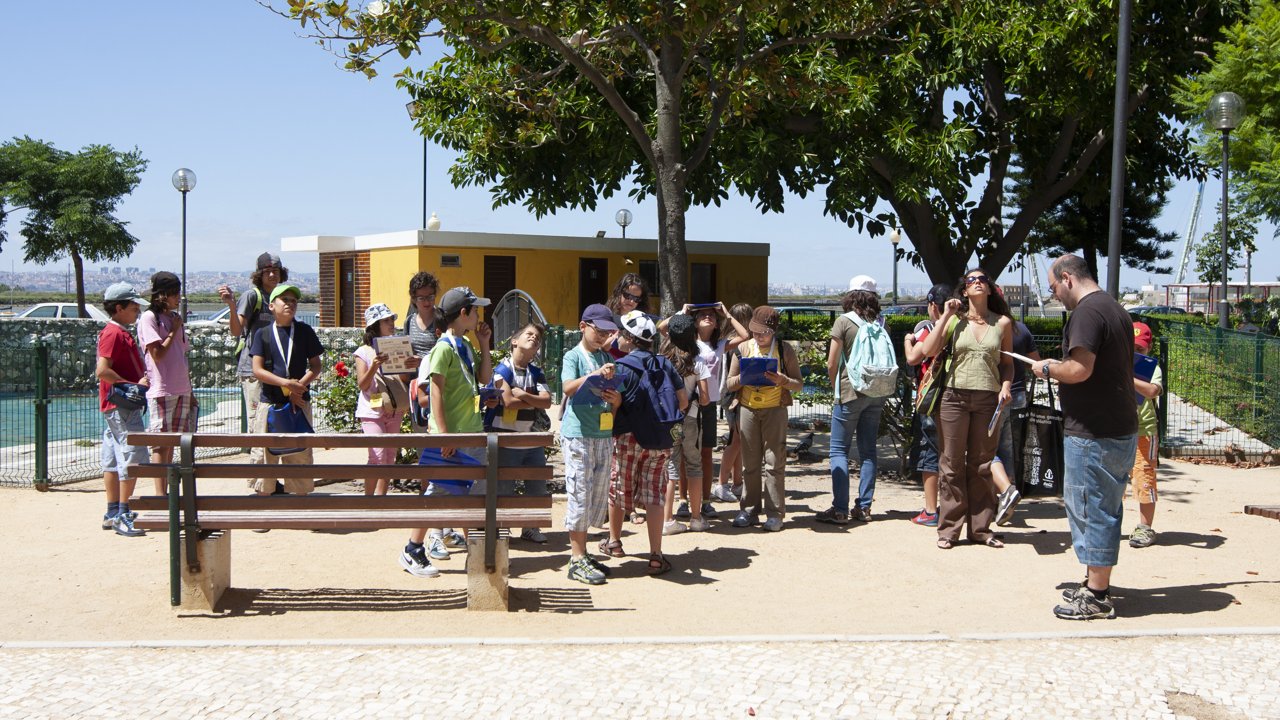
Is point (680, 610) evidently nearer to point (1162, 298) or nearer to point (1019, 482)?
point (1019, 482)

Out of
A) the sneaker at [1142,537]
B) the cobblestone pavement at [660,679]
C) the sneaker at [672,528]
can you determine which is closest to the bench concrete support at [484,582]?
the cobblestone pavement at [660,679]

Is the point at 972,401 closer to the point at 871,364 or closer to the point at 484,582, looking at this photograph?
the point at 871,364

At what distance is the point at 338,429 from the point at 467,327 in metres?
3.57

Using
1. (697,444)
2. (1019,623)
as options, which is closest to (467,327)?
(697,444)

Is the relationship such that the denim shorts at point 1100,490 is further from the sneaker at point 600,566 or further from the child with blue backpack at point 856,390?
the sneaker at point 600,566

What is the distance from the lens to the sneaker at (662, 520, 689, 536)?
7.91 meters

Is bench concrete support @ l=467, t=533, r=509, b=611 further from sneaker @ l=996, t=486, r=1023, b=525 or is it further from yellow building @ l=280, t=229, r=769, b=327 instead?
yellow building @ l=280, t=229, r=769, b=327

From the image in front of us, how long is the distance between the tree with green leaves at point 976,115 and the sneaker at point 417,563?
349 inches

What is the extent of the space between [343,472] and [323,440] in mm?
194

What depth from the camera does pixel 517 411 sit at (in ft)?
23.0

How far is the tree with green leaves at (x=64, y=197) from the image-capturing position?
38281mm

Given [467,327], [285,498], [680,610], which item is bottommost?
[680,610]

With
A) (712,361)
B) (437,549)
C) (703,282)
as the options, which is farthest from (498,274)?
(437,549)

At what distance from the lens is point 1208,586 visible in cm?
658
